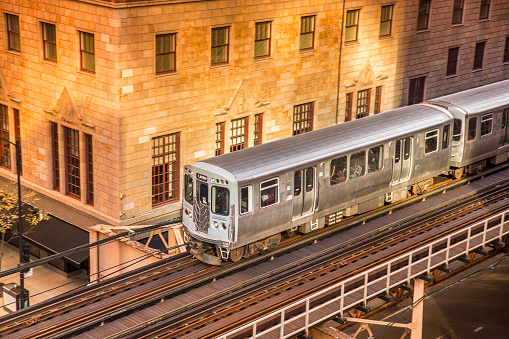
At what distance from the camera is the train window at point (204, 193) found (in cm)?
2405

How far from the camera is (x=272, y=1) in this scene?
114ft

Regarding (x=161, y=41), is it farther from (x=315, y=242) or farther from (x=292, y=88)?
(x=315, y=242)

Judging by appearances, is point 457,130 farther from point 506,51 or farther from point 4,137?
point 4,137

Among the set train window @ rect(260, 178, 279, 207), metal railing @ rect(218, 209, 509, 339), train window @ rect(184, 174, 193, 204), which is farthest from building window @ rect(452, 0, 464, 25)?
train window @ rect(184, 174, 193, 204)

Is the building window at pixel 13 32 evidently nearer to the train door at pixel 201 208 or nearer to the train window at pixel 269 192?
the train door at pixel 201 208

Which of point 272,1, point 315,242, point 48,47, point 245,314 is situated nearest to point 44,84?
point 48,47

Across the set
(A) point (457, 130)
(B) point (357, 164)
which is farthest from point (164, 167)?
(A) point (457, 130)

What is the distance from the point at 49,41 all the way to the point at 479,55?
84.0 feet

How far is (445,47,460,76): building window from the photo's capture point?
44062 mm

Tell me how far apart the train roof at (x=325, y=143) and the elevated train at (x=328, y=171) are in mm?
35

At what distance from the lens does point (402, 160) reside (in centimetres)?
2908

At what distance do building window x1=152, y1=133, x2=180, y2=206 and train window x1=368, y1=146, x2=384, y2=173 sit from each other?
8985 millimetres

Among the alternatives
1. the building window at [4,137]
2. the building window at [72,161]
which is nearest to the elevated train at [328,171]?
the building window at [72,161]

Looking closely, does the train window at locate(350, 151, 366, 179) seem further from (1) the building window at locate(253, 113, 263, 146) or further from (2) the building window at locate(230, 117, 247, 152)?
(1) the building window at locate(253, 113, 263, 146)
